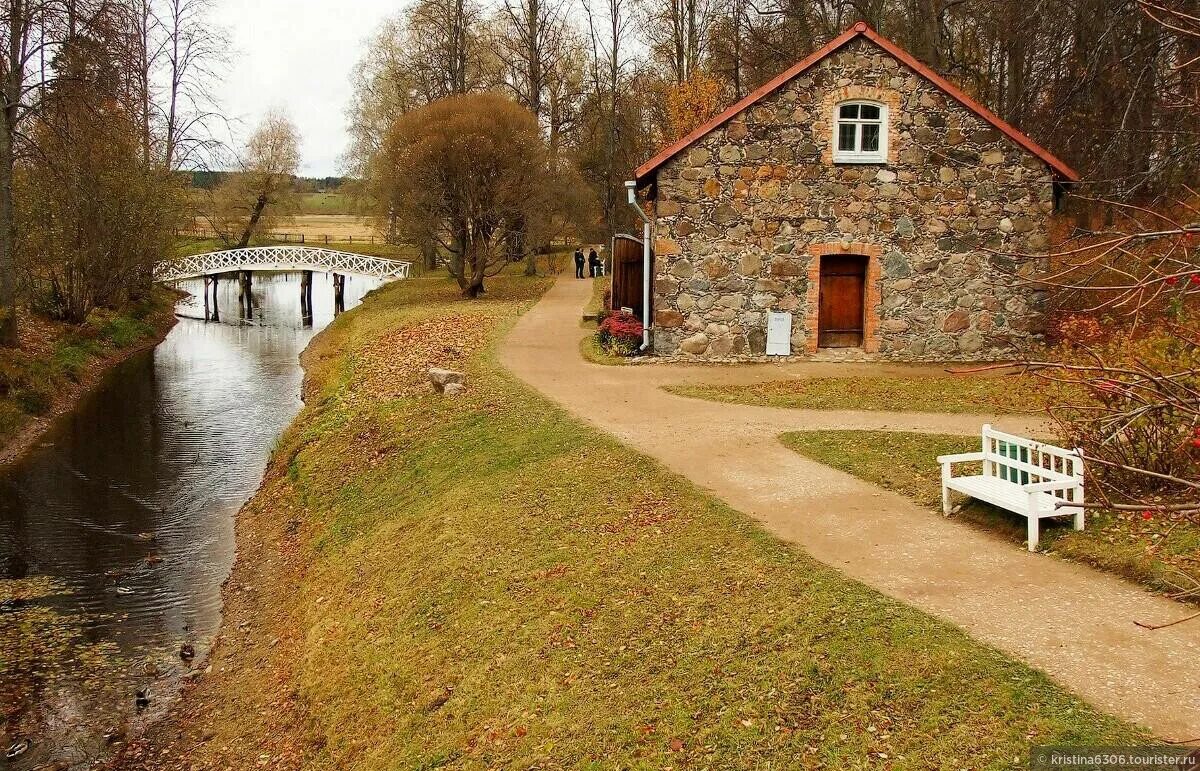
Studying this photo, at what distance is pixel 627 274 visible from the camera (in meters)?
23.3

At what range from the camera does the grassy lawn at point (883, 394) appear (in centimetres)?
1454

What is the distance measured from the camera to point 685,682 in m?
6.83

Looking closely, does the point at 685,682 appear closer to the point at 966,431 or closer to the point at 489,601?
the point at 489,601

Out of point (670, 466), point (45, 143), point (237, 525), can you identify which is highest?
point (45, 143)

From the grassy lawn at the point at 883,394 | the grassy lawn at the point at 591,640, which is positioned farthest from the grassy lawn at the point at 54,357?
the grassy lawn at the point at 883,394

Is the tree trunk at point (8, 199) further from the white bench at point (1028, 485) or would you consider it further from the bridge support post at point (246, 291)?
the bridge support post at point (246, 291)

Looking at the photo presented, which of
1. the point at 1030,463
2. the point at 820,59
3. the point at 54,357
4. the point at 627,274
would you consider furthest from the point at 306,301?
the point at 1030,463

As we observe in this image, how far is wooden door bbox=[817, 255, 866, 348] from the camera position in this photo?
18.9 meters

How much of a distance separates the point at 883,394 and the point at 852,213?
451cm

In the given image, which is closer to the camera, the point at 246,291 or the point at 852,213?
the point at 852,213

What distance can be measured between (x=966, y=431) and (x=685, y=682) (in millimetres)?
7371

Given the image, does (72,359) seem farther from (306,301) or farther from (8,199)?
(306,301)

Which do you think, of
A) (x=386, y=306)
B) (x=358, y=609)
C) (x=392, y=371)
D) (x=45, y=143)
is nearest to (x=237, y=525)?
(x=358, y=609)

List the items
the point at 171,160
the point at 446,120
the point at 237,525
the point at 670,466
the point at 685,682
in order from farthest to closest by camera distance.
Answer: the point at 171,160, the point at 446,120, the point at 237,525, the point at 670,466, the point at 685,682
